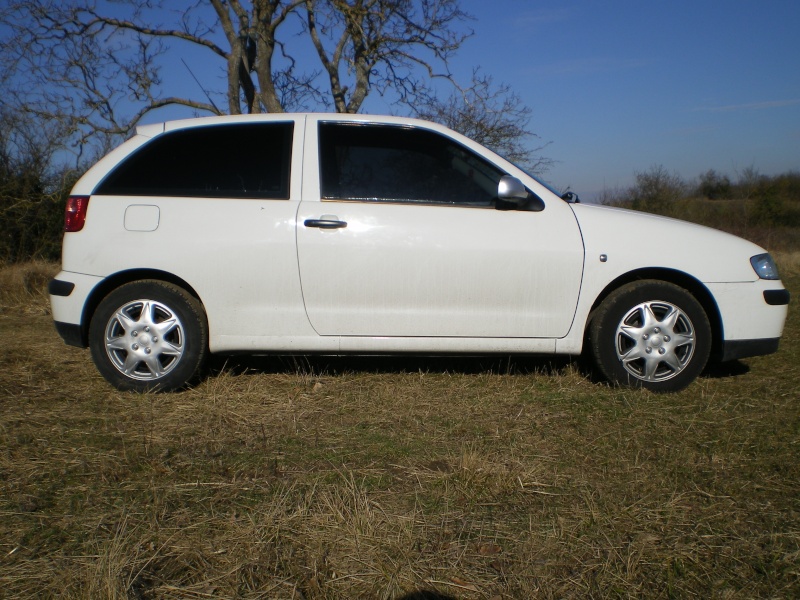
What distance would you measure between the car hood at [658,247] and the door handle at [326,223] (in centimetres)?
149

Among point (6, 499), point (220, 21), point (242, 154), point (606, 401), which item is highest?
point (220, 21)

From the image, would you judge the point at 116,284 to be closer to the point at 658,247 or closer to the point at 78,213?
the point at 78,213

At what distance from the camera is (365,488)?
2.88m

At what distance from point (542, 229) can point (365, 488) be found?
2.07 metres

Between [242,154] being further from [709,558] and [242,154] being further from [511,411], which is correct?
[709,558]

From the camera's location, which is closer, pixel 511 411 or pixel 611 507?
pixel 611 507

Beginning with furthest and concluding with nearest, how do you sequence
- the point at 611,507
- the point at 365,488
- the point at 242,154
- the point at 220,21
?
the point at 220,21, the point at 242,154, the point at 365,488, the point at 611,507

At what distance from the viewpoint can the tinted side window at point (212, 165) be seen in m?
4.21

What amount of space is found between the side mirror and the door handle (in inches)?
38.3

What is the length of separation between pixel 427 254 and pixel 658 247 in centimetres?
146

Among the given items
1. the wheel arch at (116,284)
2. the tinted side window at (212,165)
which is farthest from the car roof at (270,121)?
the wheel arch at (116,284)

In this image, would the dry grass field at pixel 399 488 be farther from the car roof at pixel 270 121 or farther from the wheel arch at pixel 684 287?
the car roof at pixel 270 121

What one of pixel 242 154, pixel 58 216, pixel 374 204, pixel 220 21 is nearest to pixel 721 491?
pixel 374 204

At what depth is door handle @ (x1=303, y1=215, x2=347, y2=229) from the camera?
4082 mm
